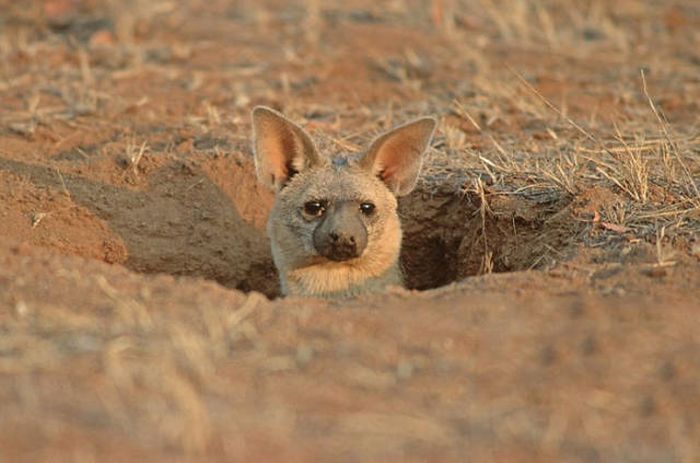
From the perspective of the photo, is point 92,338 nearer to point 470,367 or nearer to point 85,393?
point 85,393

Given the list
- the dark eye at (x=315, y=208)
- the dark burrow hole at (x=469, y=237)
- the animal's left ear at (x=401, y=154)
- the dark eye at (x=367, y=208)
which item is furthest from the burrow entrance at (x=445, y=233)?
the dark eye at (x=315, y=208)

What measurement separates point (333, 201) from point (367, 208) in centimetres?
20

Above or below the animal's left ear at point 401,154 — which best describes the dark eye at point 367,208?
below

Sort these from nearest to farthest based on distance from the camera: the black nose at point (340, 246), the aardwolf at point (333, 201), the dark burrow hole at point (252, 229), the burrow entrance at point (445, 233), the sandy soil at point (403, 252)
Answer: the sandy soil at point (403, 252) < the black nose at point (340, 246) < the aardwolf at point (333, 201) < the burrow entrance at point (445, 233) < the dark burrow hole at point (252, 229)

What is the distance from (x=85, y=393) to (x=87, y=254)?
3100mm

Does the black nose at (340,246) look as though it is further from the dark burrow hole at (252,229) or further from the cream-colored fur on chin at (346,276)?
the dark burrow hole at (252,229)

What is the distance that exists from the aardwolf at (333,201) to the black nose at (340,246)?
0.01 m

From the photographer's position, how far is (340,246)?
5.75 metres

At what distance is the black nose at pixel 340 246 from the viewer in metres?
5.73

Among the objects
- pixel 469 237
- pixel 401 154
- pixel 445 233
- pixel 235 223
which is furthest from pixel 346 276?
pixel 235 223

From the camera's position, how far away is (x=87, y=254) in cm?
661

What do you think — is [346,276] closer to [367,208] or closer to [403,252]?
[367,208]

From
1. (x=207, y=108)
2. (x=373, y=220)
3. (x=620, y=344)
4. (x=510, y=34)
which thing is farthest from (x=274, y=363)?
(x=510, y=34)

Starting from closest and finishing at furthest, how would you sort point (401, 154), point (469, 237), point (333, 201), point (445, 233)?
point (333, 201), point (401, 154), point (469, 237), point (445, 233)
